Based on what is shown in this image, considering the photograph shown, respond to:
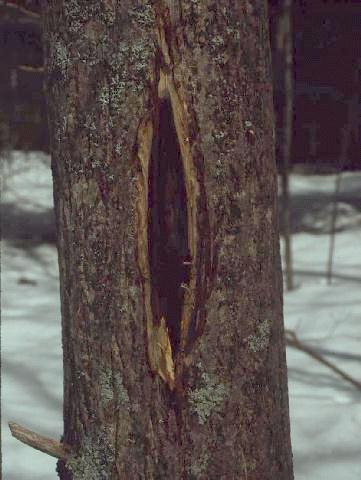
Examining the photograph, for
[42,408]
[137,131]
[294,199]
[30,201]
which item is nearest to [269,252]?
[137,131]

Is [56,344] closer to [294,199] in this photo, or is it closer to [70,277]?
[70,277]

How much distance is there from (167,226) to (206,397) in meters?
0.31

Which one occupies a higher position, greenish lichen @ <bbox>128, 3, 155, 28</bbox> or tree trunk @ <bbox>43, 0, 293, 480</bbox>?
greenish lichen @ <bbox>128, 3, 155, 28</bbox>

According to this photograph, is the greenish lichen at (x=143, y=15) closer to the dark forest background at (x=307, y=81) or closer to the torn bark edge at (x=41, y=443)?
the torn bark edge at (x=41, y=443)

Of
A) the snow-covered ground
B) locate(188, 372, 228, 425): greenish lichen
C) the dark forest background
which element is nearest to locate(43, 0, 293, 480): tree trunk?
locate(188, 372, 228, 425): greenish lichen

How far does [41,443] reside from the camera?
1.34 m

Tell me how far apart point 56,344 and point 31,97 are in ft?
13.3

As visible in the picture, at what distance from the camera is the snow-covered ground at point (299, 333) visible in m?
2.52

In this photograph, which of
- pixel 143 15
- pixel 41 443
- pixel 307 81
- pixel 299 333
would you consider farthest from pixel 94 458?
pixel 307 81

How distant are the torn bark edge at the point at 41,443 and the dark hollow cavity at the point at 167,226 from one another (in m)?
0.34

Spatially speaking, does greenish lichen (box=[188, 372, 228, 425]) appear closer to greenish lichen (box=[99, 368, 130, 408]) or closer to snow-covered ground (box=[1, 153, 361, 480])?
greenish lichen (box=[99, 368, 130, 408])

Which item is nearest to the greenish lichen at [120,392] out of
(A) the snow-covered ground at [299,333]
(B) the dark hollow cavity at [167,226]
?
(B) the dark hollow cavity at [167,226]

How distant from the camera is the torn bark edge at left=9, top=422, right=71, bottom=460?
4.37ft

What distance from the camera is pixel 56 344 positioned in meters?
3.88
